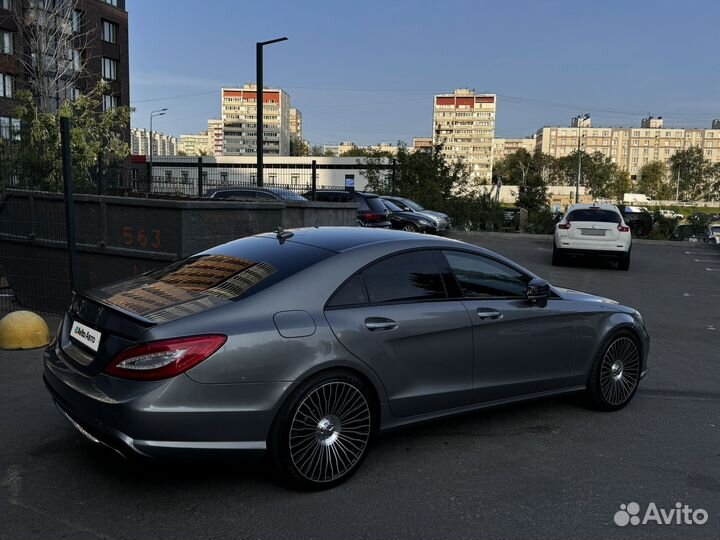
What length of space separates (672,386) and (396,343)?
3437mm

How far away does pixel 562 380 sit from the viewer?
4.88 meters

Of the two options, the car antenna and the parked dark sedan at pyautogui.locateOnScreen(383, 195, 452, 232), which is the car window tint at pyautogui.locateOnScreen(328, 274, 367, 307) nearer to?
the car antenna

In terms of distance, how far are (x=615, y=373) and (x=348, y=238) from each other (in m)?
2.53

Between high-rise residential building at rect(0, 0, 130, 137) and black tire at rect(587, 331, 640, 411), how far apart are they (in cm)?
808

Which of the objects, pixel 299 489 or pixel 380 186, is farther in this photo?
pixel 380 186

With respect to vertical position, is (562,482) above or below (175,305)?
below

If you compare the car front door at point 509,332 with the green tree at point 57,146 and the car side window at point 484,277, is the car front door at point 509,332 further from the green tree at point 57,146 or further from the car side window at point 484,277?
the green tree at point 57,146

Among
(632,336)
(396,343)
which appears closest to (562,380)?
(632,336)

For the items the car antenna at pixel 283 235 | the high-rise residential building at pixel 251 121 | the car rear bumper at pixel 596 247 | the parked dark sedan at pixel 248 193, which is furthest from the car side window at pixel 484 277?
the high-rise residential building at pixel 251 121

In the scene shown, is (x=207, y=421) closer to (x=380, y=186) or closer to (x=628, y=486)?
(x=628, y=486)

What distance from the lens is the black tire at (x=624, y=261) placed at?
15.1m

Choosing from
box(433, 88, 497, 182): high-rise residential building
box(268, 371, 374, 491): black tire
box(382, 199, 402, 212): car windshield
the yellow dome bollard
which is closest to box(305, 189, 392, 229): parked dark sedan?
box(382, 199, 402, 212): car windshield

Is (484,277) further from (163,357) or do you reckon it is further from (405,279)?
(163,357)

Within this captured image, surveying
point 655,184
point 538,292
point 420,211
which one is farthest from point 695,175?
point 538,292
